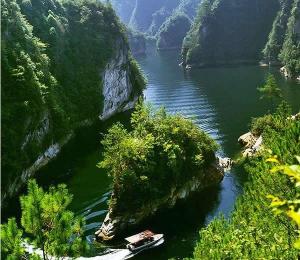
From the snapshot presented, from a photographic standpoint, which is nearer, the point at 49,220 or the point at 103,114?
the point at 49,220

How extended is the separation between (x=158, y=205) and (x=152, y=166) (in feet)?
15.2

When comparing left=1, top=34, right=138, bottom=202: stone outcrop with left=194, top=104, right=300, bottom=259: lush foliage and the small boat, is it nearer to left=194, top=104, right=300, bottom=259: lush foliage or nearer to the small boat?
the small boat

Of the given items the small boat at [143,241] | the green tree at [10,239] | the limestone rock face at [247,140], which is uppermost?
the green tree at [10,239]

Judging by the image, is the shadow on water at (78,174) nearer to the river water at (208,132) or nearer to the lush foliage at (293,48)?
the river water at (208,132)

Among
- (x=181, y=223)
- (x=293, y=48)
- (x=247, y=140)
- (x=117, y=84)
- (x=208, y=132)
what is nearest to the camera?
(x=181, y=223)

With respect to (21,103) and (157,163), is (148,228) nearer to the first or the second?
(157,163)

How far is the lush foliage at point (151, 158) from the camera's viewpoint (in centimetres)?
5084

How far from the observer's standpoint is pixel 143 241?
45.8m

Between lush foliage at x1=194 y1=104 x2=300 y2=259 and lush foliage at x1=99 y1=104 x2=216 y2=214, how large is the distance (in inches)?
461

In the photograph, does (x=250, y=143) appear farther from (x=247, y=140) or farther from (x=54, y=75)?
(x=54, y=75)

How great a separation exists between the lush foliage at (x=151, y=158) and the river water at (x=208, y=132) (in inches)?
127

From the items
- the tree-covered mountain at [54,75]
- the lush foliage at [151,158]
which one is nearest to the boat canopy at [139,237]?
the lush foliage at [151,158]

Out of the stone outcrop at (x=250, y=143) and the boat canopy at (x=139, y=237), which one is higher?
the stone outcrop at (x=250, y=143)

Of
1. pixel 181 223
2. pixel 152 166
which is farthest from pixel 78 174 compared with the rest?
pixel 181 223
